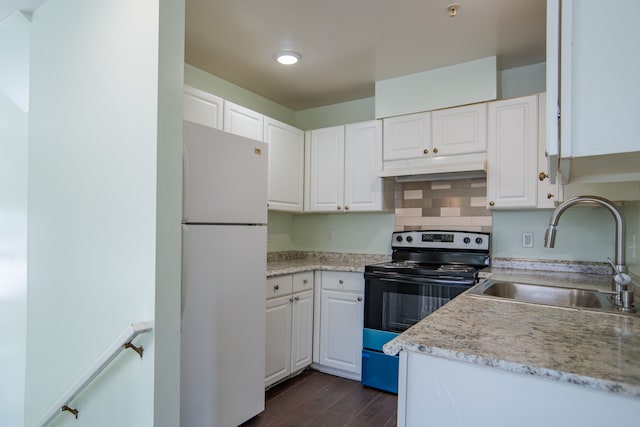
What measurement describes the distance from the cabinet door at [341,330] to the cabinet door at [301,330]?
0.10m

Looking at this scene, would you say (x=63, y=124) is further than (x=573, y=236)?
No

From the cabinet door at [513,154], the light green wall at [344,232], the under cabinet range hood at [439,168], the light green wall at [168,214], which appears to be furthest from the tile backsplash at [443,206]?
the light green wall at [168,214]

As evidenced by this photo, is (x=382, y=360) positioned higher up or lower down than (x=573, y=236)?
lower down

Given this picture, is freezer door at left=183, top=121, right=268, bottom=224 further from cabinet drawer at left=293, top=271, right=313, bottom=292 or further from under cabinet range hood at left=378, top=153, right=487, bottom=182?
under cabinet range hood at left=378, top=153, right=487, bottom=182

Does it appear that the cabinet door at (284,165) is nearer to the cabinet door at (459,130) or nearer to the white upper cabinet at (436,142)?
the white upper cabinet at (436,142)

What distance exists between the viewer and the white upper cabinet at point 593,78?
27.9 inches

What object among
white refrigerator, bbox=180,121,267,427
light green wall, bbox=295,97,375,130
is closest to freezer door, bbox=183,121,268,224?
white refrigerator, bbox=180,121,267,427

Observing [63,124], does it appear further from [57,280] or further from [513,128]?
[513,128]

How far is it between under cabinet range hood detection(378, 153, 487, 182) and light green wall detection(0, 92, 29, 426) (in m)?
2.48

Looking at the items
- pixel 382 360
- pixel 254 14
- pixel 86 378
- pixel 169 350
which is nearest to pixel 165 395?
pixel 169 350

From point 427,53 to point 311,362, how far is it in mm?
2551

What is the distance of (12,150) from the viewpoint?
2432 millimetres

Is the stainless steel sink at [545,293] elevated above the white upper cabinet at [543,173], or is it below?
below

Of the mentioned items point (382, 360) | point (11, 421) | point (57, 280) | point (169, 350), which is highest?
point (57, 280)
